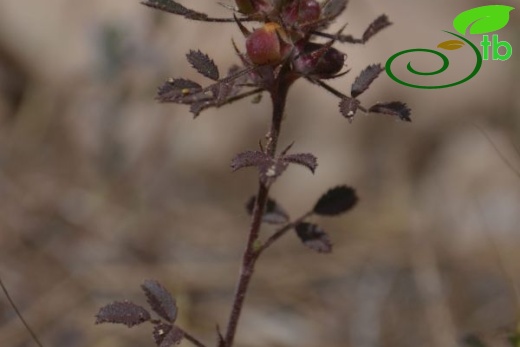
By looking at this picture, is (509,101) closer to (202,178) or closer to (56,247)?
(202,178)

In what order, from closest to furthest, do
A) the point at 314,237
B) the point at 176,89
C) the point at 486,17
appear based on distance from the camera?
the point at 176,89
the point at 314,237
the point at 486,17

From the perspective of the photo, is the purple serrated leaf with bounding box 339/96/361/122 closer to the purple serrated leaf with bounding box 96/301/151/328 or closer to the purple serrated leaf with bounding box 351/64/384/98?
the purple serrated leaf with bounding box 351/64/384/98

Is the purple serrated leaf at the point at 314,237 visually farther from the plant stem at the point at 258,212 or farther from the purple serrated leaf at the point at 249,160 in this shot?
the purple serrated leaf at the point at 249,160

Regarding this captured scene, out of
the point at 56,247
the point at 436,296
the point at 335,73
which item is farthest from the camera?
the point at 56,247

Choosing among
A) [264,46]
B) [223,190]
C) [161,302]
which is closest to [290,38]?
[264,46]

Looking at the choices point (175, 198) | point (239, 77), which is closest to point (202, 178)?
point (175, 198)

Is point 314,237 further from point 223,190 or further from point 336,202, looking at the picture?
point 223,190

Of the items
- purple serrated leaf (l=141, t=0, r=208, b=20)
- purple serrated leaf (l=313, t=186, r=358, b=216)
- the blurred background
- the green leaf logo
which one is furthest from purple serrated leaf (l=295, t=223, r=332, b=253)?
the blurred background
